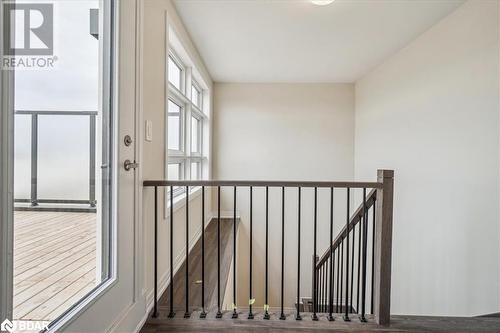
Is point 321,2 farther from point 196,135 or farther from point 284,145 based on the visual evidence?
point 284,145

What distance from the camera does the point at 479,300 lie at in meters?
1.93

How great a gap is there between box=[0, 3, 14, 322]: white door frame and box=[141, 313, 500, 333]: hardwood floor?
3.06 ft

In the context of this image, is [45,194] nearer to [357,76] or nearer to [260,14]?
[260,14]

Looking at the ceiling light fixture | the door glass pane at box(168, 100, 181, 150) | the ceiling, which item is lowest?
the door glass pane at box(168, 100, 181, 150)

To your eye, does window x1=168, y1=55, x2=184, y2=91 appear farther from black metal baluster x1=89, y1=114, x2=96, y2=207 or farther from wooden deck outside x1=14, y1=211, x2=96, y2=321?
wooden deck outside x1=14, y1=211, x2=96, y2=321

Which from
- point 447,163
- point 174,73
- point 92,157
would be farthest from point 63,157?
point 447,163

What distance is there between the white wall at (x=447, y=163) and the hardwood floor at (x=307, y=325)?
49 cm

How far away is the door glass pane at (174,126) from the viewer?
2661 millimetres

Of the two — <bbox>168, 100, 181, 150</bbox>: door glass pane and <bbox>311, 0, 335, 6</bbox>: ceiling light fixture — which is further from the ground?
<bbox>311, 0, 335, 6</bbox>: ceiling light fixture

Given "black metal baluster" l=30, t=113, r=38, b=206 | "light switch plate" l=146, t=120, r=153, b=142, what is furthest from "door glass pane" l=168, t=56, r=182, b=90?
"black metal baluster" l=30, t=113, r=38, b=206

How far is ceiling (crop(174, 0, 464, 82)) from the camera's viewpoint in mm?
2182

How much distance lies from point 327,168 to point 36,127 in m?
4.09

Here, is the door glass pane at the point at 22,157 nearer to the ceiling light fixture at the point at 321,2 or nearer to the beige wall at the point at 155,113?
the beige wall at the point at 155,113

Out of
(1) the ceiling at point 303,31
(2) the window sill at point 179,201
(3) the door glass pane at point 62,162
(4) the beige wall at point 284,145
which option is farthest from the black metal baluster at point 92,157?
(4) the beige wall at point 284,145
